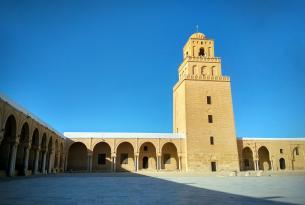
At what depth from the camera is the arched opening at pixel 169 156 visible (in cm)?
3084

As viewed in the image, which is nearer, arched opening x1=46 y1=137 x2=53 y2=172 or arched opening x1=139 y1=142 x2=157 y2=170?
arched opening x1=46 y1=137 x2=53 y2=172

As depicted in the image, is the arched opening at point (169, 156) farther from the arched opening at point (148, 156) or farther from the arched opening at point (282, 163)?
the arched opening at point (282, 163)

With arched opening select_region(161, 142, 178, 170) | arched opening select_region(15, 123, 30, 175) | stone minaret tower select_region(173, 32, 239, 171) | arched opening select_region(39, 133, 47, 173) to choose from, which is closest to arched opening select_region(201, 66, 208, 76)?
stone minaret tower select_region(173, 32, 239, 171)

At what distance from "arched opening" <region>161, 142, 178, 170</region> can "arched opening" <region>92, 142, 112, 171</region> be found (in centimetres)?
570

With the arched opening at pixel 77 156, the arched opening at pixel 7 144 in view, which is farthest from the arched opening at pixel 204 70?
the arched opening at pixel 7 144

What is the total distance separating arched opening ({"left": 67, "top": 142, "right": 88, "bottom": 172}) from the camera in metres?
30.1

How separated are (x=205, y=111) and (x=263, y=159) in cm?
947

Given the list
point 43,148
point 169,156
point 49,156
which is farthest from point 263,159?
point 43,148

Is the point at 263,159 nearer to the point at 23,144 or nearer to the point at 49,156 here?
the point at 49,156

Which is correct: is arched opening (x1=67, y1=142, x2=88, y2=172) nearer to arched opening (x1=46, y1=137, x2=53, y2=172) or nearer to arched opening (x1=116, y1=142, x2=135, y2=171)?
arched opening (x1=116, y1=142, x2=135, y2=171)

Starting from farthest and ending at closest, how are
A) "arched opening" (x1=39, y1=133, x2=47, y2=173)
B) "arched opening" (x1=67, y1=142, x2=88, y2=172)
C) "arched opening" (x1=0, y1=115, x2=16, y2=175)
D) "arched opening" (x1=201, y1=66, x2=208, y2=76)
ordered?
"arched opening" (x1=201, y1=66, x2=208, y2=76)
"arched opening" (x1=67, y1=142, x2=88, y2=172)
"arched opening" (x1=39, y1=133, x2=47, y2=173)
"arched opening" (x1=0, y1=115, x2=16, y2=175)

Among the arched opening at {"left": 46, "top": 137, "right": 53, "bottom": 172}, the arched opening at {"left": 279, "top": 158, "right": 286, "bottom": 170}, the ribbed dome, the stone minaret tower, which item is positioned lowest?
the arched opening at {"left": 279, "top": 158, "right": 286, "bottom": 170}

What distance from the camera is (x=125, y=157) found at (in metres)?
30.9

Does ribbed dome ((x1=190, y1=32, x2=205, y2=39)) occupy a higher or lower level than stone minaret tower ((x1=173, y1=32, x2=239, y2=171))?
higher
